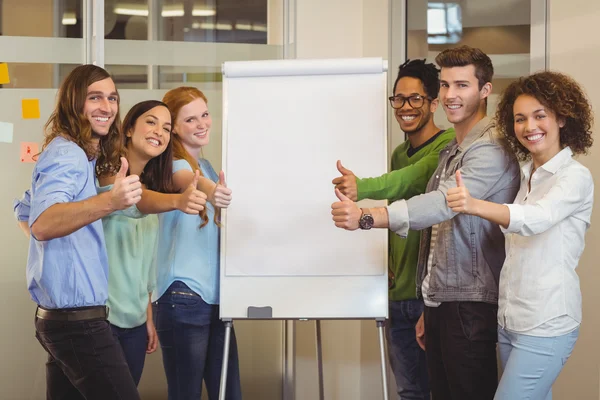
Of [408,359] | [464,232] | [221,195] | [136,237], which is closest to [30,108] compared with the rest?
[136,237]

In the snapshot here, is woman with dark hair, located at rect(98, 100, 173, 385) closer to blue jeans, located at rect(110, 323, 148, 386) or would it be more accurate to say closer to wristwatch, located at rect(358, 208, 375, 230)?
blue jeans, located at rect(110, 323, 148, 386)

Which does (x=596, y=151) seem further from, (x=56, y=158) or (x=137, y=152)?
(x=56, y=158)

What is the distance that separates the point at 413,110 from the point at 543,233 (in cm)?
108

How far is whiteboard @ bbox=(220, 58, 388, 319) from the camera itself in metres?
2.95

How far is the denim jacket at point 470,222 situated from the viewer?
99.9 inches

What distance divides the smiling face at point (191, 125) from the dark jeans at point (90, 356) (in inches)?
37.0

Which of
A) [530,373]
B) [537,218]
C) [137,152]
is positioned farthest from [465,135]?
[137,152]

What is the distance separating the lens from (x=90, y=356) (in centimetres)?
228

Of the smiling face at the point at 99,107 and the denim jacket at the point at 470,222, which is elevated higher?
the smiling face at the point at 99,107

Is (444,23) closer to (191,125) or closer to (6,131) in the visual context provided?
(191,125)

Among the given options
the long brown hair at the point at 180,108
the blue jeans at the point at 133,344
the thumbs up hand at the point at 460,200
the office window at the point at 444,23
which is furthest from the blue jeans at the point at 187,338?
the office window at the point at 444,23

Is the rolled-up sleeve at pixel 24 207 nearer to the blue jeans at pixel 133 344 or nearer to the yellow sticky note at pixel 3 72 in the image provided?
the blue jeans at pixel 133 344

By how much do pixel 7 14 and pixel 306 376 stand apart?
2430 mm

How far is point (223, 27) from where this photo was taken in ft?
14.1
